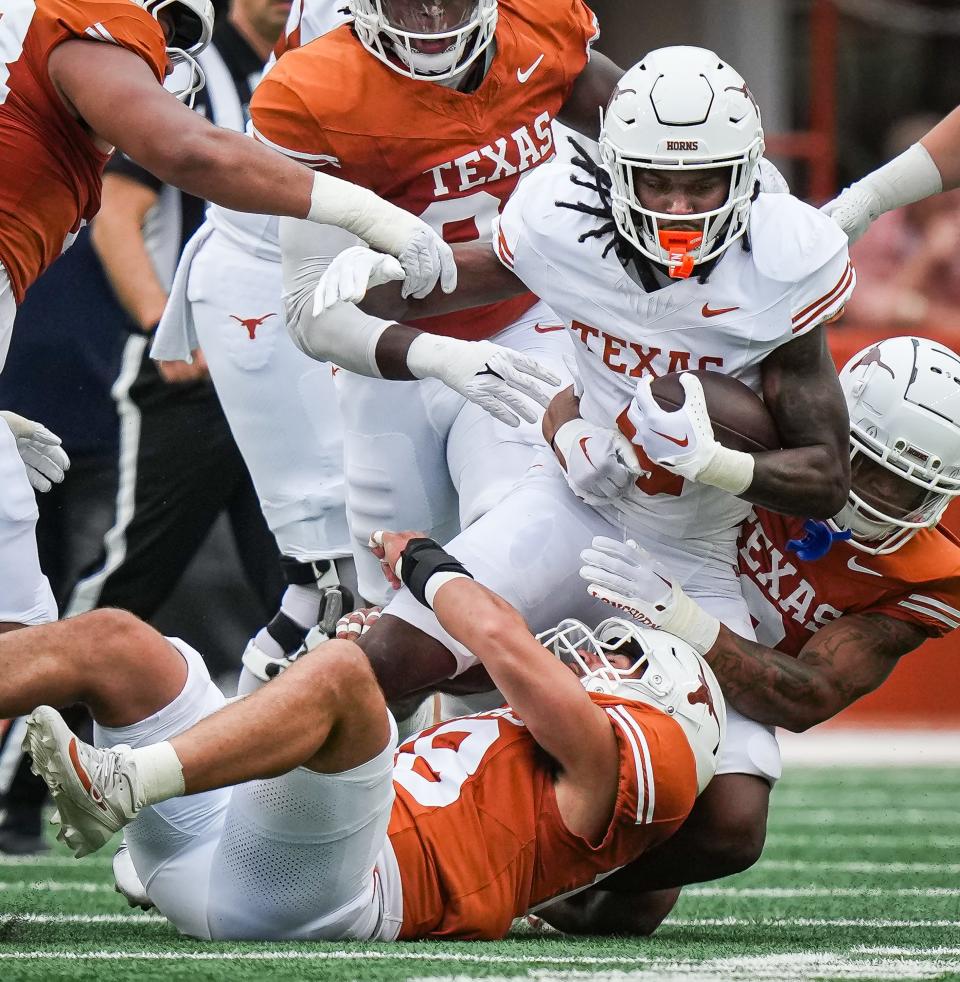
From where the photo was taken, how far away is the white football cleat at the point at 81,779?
2375 mm

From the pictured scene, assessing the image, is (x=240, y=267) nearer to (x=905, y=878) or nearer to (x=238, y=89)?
(x=238, y=89)

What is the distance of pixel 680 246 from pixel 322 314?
819mm

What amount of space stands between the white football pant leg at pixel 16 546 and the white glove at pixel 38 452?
0.46 m

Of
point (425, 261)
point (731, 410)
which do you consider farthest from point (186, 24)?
point (731, 410)

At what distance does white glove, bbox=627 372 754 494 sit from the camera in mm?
3131

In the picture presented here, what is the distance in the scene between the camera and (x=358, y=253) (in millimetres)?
3338

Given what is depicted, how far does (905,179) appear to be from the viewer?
4254mm

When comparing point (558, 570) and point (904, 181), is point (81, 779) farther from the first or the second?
point (904, 181)

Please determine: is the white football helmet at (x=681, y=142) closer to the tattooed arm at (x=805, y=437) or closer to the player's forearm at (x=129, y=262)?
the tattooed arm at (x=805, y=437)

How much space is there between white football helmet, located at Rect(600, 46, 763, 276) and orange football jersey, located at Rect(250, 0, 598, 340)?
0.51 metres

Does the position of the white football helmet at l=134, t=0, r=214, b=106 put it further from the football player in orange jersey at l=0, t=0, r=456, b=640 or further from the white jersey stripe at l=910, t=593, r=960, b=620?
the white jersey stripe at l=910, t=593, r=960, b=620

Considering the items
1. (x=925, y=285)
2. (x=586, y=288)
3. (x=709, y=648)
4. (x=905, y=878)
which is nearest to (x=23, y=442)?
(x=586, y=288)

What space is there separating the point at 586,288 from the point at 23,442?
3.85 ft

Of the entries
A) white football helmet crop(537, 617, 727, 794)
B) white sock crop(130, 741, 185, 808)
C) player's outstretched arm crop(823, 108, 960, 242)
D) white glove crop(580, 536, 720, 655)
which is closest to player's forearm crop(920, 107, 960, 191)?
player's outstretched arm crop(823, 108, 960, 242)
